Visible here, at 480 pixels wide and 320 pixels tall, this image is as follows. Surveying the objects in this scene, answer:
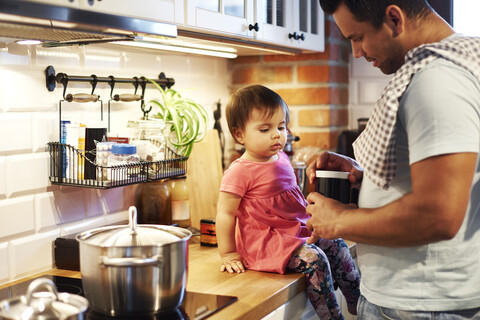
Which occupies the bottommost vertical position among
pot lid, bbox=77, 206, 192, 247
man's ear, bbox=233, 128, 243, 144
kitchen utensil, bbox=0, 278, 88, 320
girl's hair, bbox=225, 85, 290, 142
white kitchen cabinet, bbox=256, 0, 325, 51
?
kitchen utensil, bbox=0, 278, 88, 320

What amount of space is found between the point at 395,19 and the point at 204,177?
1.24 meters

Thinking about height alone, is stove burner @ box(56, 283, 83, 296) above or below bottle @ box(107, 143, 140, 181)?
below

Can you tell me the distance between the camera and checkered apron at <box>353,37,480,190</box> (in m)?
1.10

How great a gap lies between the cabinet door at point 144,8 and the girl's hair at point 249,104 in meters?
0.31

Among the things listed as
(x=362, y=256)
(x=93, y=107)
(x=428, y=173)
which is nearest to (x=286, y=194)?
(x=362, y=256)

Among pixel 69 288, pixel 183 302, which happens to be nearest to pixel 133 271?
pixel 183 302

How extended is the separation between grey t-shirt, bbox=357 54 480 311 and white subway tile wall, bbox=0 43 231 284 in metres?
0.88

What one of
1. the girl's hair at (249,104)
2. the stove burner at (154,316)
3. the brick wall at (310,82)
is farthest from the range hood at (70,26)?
the brick wall at (310,82)

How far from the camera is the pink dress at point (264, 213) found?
68.4 inches

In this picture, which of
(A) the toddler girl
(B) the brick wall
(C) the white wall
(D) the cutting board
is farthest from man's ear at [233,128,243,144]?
(C) the white wall

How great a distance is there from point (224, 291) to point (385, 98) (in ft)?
2.19

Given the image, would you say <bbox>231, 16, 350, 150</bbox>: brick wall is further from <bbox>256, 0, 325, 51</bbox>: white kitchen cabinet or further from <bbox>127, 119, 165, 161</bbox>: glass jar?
<bbox>127, 119, 165, 161</bbox>: glass jar

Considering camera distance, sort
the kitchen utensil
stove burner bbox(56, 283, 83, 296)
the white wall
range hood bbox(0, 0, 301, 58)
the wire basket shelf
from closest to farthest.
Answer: the kitchen utensil → range hood bbox(0, 0, 301, 58) → stove burner bbox(56, 283, 83, 296) → the wire basket shelf → the white wall

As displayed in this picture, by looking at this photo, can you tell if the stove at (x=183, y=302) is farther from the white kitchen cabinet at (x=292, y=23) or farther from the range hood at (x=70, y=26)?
the white kitchen cabinet at (x=292, y=23)
